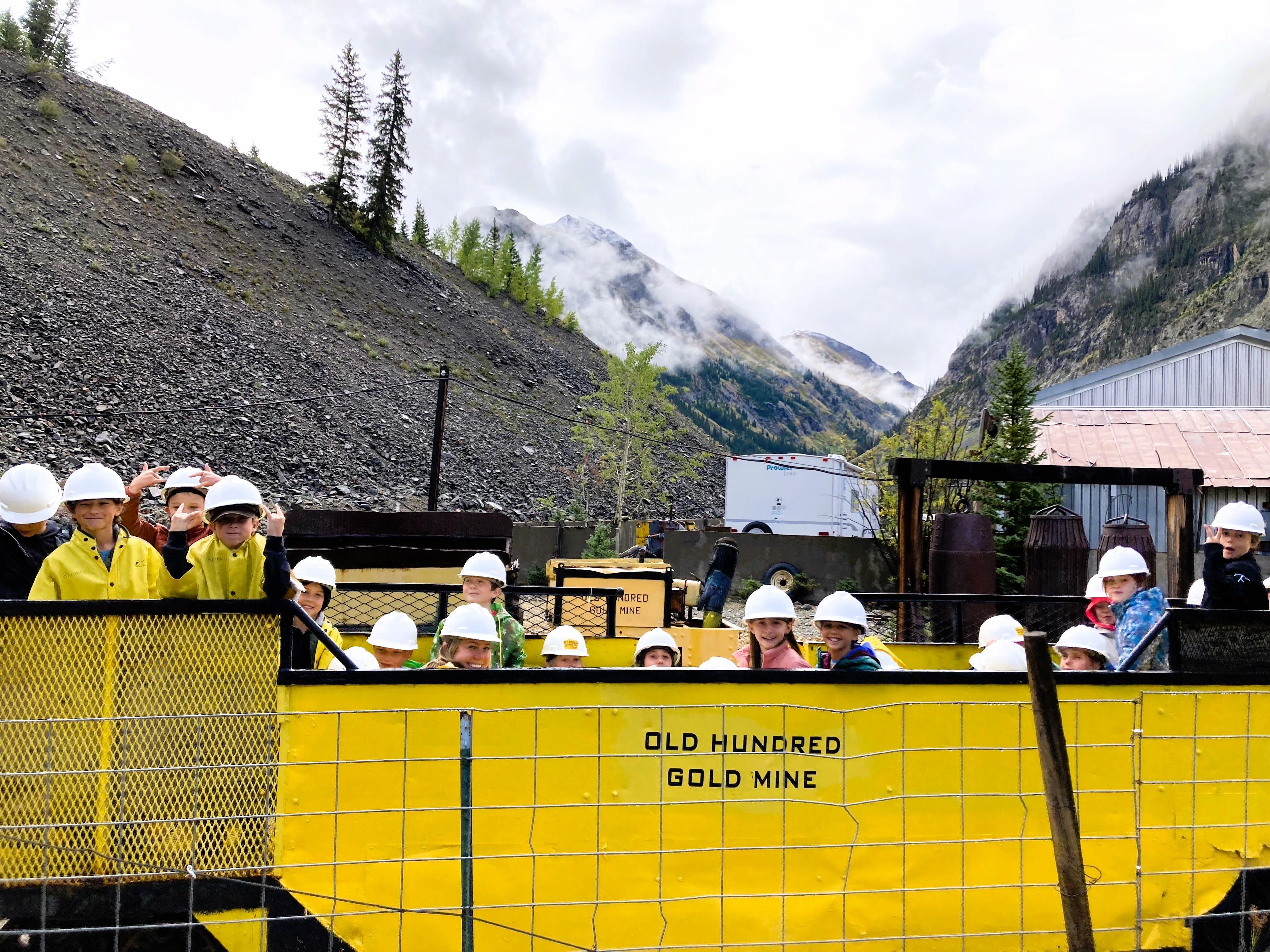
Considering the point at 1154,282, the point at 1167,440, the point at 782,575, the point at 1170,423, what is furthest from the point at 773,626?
the point at 1154,282

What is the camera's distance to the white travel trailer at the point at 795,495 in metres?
33.1

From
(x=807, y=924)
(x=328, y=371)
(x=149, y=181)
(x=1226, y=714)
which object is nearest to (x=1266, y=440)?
(x=1226, y=714)

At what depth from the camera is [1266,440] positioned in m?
22.9

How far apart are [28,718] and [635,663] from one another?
3.57 metres

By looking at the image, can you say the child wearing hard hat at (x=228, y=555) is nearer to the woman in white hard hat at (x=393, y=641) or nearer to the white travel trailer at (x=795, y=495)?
the woman in white hard hat at (x=393, y=641)

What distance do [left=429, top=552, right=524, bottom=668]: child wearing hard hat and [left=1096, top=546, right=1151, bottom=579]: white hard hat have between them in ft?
11.4

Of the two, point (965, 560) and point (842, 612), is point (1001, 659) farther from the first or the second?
point (965, 560)

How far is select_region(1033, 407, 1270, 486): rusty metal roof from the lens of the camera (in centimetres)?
2173

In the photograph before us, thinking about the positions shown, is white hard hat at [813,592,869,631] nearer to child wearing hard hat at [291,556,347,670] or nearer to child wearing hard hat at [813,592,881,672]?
child wearing hard hat at [813,592,881,672]

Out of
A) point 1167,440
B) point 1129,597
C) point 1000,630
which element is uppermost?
point 1167,440

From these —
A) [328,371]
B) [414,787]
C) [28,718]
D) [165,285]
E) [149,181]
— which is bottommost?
[414,787]

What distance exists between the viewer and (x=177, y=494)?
4.95m

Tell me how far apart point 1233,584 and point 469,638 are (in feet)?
12.7

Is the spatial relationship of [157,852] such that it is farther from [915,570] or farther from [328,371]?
[328,371]
